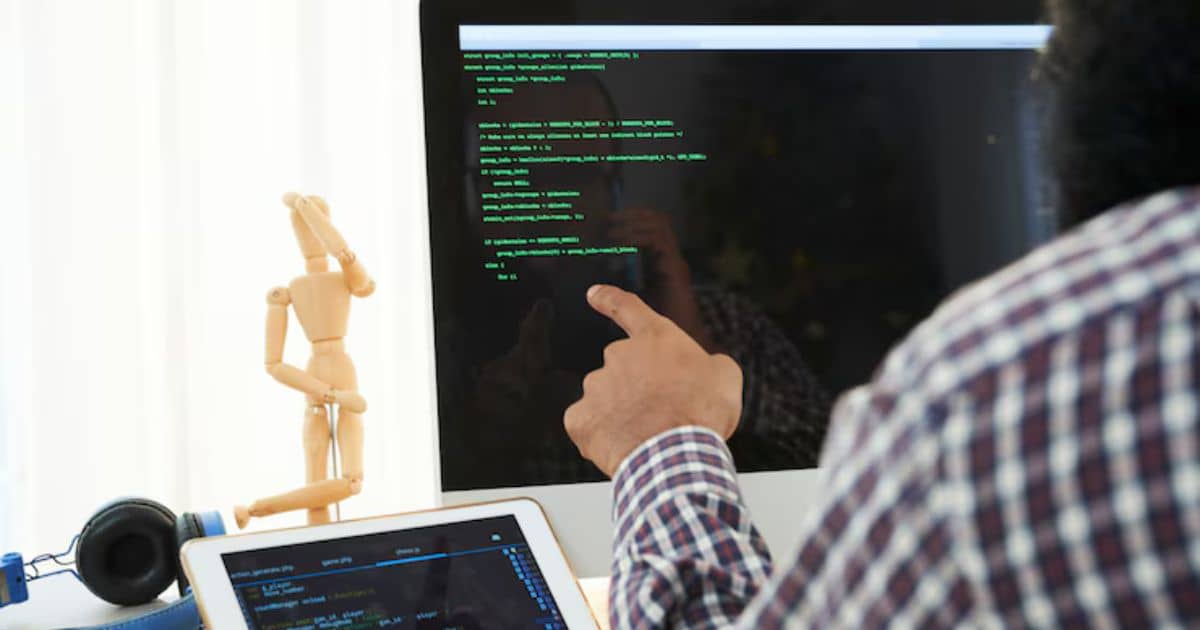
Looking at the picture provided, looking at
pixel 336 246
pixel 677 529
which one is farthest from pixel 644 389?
pixel 336 246

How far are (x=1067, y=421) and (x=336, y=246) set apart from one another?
0.77 metres

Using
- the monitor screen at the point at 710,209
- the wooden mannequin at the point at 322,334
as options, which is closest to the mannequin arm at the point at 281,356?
the wooden mannequin at the point at 322,334

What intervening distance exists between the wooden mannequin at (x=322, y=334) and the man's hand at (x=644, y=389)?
0.23m

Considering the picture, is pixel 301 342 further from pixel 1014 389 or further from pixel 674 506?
pixel 1014 389

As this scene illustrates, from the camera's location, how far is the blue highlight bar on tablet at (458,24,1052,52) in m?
0.93

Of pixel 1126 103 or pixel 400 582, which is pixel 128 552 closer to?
pixel 400 582

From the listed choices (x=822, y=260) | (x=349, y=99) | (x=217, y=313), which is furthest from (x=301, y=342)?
(x=822, y=260)

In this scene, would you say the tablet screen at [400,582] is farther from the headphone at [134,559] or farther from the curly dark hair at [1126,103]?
the curly dark hair at [1126,103]

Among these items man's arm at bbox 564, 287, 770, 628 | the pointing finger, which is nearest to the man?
man's arm at bbox 564, 287, 770, 628

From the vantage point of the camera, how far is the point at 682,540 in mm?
581

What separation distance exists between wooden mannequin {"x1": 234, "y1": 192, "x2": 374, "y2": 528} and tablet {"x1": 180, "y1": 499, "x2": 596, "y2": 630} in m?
0.18

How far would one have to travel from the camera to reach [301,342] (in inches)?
68.5

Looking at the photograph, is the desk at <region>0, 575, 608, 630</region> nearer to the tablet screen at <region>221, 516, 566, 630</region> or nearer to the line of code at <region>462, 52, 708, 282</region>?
the tablet screen at <region>221, 516, 566, 630</region>

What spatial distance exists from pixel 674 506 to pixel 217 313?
134 centimetres
